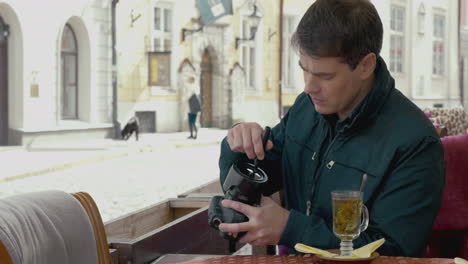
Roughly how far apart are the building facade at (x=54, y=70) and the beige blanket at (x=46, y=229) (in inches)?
584

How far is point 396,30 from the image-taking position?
32.2m

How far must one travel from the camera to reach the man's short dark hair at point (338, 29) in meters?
2.11

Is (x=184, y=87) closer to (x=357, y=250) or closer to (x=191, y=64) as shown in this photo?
(x=191, y=64)

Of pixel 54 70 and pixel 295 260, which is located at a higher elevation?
pixel 54 70

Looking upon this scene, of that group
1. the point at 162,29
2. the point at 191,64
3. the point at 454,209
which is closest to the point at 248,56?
the point at 191,64

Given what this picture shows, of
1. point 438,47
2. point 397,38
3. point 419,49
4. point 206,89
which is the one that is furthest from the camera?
point 438,47

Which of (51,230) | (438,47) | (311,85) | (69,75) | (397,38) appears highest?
(397,38)

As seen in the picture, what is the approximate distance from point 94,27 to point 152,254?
17.3 meters

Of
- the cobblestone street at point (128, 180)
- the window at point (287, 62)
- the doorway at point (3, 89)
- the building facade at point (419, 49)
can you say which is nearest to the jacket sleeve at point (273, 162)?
the cobblestone street at point (128, 180)

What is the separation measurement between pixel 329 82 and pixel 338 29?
15cm

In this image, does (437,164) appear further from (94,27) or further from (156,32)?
(156,32)

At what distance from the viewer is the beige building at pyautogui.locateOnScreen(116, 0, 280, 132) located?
71.0ft

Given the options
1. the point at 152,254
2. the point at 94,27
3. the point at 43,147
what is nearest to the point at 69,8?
the point at 94,27

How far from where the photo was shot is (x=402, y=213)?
2.07 m
